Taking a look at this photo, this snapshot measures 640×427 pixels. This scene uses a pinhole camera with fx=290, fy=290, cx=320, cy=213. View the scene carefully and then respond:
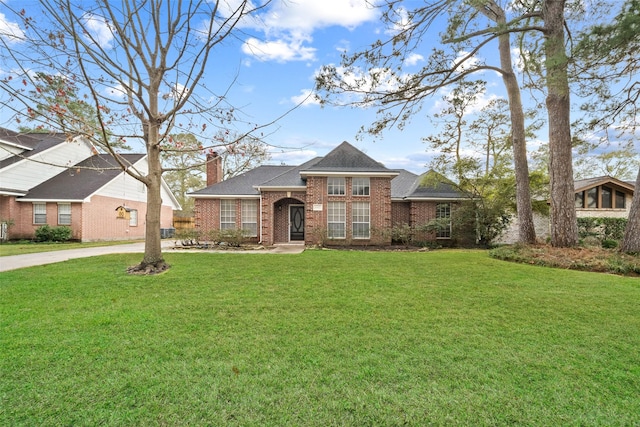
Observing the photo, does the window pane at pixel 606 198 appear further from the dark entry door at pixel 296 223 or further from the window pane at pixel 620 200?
the dark entry door at pixel 296 223

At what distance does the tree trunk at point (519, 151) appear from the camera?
37.1ft

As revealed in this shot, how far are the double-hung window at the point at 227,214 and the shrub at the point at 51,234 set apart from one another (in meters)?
8.77

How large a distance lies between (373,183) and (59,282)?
11.8m

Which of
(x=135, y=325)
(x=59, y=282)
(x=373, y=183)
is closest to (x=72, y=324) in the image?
(x=135, y=325)

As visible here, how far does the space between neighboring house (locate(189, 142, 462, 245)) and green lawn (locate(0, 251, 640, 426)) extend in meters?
8.40

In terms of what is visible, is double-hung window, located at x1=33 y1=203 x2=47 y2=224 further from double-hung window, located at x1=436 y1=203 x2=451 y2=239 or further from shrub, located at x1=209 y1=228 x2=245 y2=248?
double-hung window, located at x1=436 y1=203 x2=451 y2=239

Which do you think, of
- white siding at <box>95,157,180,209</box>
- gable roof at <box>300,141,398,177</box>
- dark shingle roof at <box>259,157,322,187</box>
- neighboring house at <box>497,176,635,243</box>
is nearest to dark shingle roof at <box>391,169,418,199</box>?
gable roof at <box>300,141,398,177</box>

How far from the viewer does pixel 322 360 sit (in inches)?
113

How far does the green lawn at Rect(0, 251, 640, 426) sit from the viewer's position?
2.15 meters

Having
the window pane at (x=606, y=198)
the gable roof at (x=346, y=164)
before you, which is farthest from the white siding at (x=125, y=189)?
the window pane at (x=606, y=198)

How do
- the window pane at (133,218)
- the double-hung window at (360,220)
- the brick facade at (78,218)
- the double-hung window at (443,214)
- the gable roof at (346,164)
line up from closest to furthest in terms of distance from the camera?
the gable roof at (346,164) → the double-hung window at (360,220) → the double-hung window at (443,214) → the brick facade at (78,218) → the window pane at (133,218)

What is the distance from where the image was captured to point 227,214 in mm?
15422

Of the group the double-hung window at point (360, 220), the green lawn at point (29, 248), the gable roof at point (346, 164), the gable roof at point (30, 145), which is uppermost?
the gable roof at point (30, 145)

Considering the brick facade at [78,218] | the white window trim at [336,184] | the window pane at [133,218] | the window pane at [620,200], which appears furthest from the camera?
the window pane at [133,218]
